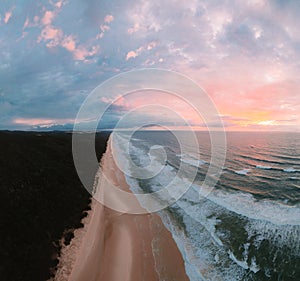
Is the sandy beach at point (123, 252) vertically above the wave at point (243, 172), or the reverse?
the wave at point (243, 172)

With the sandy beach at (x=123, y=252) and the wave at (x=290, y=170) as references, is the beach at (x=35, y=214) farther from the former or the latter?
the wave at (x=290, y=170)

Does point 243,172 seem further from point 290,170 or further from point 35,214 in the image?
point 35,214

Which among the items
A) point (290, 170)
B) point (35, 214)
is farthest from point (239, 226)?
point (290, 170)

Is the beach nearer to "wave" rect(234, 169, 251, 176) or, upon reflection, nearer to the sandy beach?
the sandy beach

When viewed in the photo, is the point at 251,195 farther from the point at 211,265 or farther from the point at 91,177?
the point at 91,177

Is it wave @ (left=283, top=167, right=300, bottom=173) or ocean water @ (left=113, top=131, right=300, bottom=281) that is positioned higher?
wave @ (left=283, top=167, right=300, bottom=173)

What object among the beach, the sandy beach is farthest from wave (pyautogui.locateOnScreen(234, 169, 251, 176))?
the beach

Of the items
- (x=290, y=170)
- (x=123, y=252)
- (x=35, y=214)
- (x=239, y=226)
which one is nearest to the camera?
(x=123, y=252)

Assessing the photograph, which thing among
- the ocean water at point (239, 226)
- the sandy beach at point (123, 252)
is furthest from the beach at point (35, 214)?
the ocean water at point (239, 226)

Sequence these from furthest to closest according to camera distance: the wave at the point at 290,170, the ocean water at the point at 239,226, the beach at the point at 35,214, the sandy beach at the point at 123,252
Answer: the wave at the point at 290,170
the ocean water at the point at 239,226
the sandy beach at the point at 123,252
the beach at the point at 35,214
